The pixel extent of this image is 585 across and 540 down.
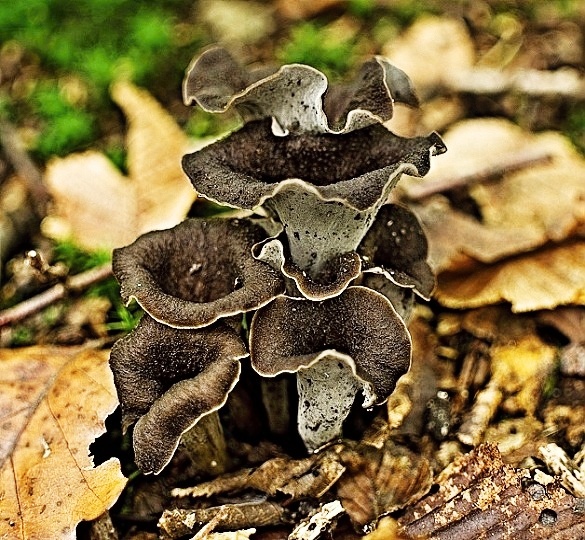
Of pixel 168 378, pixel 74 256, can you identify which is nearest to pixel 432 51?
pixel 74 256

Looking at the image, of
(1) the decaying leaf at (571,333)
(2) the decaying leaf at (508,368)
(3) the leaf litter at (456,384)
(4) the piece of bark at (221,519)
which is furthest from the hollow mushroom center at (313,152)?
(1) the decaying leaf at (571,333)

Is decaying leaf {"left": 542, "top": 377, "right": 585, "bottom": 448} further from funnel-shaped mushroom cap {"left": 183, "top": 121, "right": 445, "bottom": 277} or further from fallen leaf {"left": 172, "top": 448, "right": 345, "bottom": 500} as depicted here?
funnel-shaped mushroom cap {"left": 183, "top": 121, "right": 445, "bottom": 277}

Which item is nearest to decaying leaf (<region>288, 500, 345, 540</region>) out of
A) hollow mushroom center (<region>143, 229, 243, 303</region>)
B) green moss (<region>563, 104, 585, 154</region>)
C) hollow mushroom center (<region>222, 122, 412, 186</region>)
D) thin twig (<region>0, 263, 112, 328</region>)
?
hollow mushroom center (<region>143, 229, 243, 303</region>)

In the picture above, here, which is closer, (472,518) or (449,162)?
(472,518)

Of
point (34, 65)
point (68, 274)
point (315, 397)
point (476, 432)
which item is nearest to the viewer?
point (315, 397)

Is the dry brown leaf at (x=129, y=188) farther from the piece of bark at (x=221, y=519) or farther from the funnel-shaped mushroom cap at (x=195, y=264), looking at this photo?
the piece of bark at (x=221, y=519)

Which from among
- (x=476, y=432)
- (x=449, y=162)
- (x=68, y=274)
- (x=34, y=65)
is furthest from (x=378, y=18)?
(x=476, y=432)

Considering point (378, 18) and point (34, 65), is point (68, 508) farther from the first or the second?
point (378, 18)

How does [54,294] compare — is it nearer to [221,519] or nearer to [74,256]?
[74,256]
